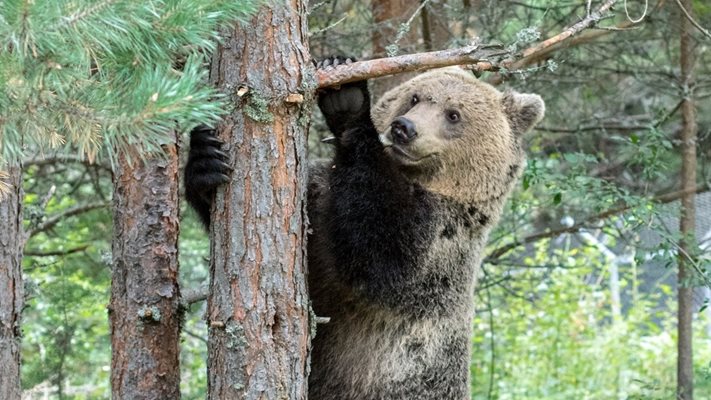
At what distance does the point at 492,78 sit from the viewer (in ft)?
23.4

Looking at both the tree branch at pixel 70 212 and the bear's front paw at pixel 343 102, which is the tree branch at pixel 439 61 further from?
the tree branch at pixel 70 212

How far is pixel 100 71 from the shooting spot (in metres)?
2.85

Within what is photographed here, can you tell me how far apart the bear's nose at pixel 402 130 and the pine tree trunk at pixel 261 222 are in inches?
33.5

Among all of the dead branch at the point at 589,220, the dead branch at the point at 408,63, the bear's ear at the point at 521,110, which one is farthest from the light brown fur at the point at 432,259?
the dead branch at the point at 589,220

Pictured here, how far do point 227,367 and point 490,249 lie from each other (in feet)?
20.1

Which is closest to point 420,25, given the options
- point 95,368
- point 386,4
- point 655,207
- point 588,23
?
point 386,4

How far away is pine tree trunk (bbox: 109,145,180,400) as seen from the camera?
4359 mm

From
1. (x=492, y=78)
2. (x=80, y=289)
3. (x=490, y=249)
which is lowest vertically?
(x=80, y=289)

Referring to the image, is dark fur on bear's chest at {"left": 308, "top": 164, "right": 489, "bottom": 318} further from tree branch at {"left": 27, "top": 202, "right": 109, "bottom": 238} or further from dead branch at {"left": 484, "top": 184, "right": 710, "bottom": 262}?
tree branch at {"left": 27, "top": 202, "right": 109, "bottom": 238}

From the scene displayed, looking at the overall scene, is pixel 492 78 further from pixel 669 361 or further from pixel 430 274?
pixel 669 361

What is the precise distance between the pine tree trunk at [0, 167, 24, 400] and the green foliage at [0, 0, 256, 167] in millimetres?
2392

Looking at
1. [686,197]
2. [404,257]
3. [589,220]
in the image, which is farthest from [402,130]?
[686,197]

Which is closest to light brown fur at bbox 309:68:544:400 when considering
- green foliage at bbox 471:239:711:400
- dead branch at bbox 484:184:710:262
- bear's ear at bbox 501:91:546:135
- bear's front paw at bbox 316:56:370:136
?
bear's ear at bbox 501:91:546:135

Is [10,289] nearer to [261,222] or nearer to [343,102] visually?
[261,222]
